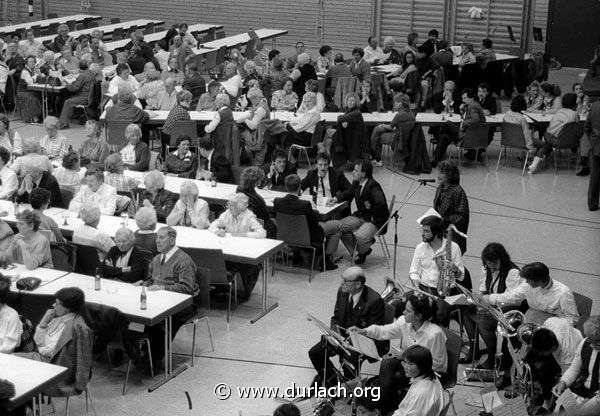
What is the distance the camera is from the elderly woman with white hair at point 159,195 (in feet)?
37.6

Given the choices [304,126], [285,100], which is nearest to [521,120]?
[304,126]

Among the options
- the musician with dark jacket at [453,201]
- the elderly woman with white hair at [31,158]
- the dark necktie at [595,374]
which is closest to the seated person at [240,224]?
the musician with dark jacket at [453,201]

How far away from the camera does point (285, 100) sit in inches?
647

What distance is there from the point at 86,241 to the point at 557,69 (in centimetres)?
1631

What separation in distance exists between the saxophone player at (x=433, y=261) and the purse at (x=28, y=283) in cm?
349

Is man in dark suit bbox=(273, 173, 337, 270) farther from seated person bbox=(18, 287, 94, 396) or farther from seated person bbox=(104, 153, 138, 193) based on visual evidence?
seated person bbox=(18, 287, 94, 396)

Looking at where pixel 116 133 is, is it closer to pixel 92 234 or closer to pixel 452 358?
pixel 92 234

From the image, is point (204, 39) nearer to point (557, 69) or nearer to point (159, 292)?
point (557, 69)

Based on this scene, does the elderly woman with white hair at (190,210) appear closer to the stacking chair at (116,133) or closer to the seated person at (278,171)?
the seated person at (278,171)

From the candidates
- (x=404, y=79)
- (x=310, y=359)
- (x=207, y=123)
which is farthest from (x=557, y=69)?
(x=310, y=359)

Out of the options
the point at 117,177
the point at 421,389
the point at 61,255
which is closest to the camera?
the point at 421,389

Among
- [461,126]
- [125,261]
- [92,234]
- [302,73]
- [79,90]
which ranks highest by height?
[302,73]

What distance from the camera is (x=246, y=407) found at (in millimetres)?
8547

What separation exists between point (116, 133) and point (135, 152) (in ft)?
4.57
